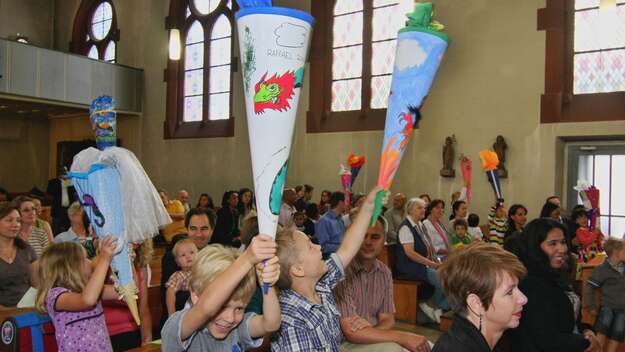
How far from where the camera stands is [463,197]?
7371mm

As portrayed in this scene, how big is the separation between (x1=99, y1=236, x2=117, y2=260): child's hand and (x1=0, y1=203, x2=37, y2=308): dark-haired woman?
173 cm

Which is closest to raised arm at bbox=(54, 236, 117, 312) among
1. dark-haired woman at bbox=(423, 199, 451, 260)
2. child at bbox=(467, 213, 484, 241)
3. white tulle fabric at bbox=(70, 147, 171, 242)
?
white tulle fabric at bbox=(70, 147, 171, 242)

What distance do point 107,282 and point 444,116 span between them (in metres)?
7.94

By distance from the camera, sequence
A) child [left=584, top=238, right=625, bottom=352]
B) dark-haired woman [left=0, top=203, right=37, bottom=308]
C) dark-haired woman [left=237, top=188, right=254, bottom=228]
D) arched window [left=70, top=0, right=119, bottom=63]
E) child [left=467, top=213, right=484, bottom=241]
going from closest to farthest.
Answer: dark-haired woman [left=0, top=203, right=37, bottom=308] < child [left=584, top=238, right=625, bottom=352] < child [left=467, top=213, right=484, bottom=241] < dark-haired woman [left=237, top=188, right=254, bottom=228] < arched window [left=70, top=0, right=119, bottom=63]

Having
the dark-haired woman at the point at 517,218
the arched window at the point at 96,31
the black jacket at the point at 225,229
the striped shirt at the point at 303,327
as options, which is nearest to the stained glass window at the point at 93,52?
the arched window at the point at 96,31

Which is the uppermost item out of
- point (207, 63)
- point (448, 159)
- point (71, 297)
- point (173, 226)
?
point (207, 63)

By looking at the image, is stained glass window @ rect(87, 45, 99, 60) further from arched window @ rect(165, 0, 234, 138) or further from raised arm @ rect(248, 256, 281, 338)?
raised arm @ rect(248, 256, 281, 338)

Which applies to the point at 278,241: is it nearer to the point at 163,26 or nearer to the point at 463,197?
the point at 463,197

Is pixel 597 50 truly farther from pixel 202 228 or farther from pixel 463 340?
pixel 463 340

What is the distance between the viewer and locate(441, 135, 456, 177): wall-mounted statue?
999cm

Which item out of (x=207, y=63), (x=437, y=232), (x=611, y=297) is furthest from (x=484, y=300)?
(x=207, y=63)

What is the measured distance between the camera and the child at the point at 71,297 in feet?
8.50

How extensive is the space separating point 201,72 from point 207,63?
1.05 feet

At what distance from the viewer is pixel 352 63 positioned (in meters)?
11.4
